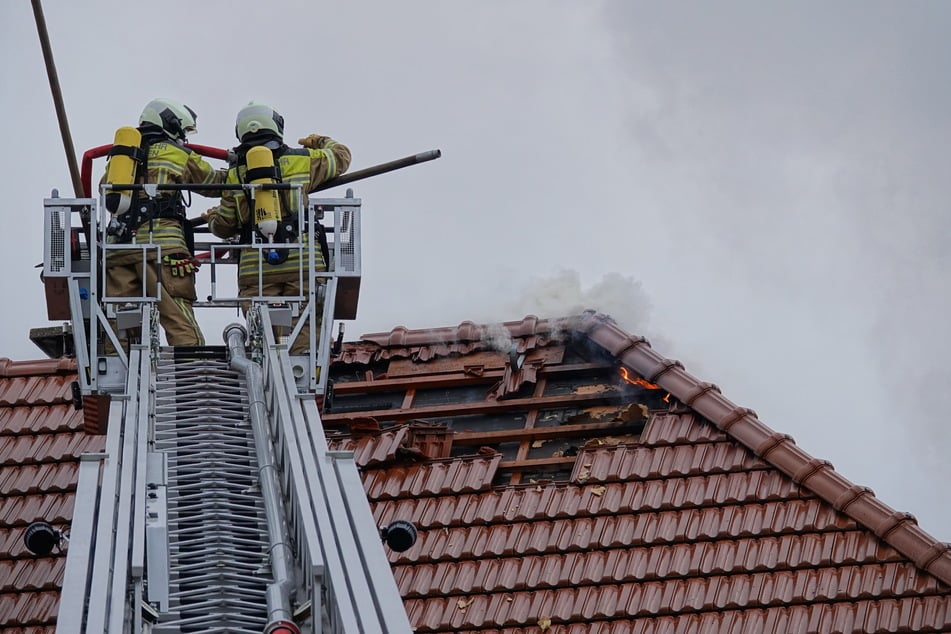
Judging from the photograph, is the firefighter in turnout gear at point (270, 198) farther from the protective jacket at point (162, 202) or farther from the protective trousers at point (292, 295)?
the protective jacket at point (162, 202)

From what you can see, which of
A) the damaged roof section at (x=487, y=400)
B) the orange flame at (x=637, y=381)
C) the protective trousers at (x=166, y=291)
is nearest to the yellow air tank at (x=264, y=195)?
the protective trousers at (x=166, y=291)

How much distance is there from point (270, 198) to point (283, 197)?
8.6 inches

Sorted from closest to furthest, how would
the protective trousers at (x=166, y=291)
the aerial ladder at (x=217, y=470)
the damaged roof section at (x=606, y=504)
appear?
1. the aerial ladder at (x=217, y=470)
2. the damaged roof section at (x=606, y=504)
3. the protective trousers at (x=166, y=291)

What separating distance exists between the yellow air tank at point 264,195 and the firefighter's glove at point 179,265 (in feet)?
1.74

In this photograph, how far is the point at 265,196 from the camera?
1152 centimetres

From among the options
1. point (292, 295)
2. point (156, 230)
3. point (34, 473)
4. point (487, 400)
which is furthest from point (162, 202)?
point (487, 400)

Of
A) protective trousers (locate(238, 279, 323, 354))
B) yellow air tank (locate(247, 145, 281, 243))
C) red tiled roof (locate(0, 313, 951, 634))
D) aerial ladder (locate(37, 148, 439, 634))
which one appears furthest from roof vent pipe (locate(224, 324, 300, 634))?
red tiled roof (locate(0, 313, 951, 634))

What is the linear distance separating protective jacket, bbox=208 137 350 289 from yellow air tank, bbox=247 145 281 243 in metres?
0.11

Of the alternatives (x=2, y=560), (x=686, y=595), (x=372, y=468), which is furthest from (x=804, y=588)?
(x=2, y=560)

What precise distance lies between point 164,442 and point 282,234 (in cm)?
234

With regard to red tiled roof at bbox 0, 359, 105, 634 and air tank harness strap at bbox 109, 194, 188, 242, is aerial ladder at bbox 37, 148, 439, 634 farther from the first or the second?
red tiled roof at bbox 0, 359, 105, 634

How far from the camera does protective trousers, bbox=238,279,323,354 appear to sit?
11328 mm

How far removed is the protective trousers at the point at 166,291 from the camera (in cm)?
1159

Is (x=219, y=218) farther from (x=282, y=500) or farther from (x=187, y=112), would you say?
(x=282, y=500)
